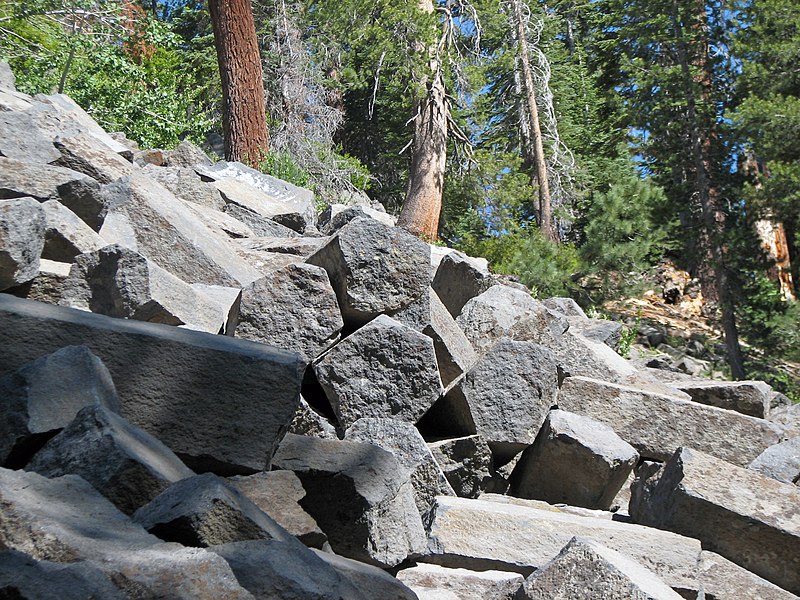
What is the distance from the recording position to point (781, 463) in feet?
15.1

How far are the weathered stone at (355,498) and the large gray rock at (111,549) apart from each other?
3.93 ft

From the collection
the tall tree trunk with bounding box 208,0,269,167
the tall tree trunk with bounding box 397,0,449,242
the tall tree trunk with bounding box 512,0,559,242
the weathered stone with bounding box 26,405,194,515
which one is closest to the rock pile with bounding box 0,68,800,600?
the weathered stone with bounding box 26,405,194,515

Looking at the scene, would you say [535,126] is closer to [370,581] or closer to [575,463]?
[575,463]

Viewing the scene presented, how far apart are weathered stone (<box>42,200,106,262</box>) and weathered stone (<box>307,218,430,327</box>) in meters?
1.24

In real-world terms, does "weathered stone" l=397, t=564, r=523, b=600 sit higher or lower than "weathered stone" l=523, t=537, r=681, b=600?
lower

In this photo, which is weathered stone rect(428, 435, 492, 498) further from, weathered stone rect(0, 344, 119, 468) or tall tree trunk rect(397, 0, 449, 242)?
tall tree trunk rect(397, 0, 449, 242)

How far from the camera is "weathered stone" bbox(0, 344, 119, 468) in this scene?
240cm

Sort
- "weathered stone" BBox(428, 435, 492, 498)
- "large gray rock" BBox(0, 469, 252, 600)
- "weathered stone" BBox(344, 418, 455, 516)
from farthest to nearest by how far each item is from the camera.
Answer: "weathered stone" BBox(428, 435, 492, 498), "weathered stone" BBox(344, 418, 455, 516), "large gray rock" BBox(0, 469, 252, 600)


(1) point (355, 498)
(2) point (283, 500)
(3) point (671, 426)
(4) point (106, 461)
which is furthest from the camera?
(3) point (671, 426)

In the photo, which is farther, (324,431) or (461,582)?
(324,431)

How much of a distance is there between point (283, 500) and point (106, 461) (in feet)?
2.41

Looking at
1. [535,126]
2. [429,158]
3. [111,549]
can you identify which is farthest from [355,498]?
[535,126]

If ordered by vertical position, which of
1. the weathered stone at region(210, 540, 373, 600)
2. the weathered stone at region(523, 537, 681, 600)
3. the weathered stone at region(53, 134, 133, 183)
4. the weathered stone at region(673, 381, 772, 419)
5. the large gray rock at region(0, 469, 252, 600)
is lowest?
the weathered stone at region(523, 537, 681, 600)

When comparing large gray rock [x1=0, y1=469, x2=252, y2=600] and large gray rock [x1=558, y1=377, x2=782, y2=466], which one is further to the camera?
large gray rock [x1=558, y1=377, x2=782, y2=466]
